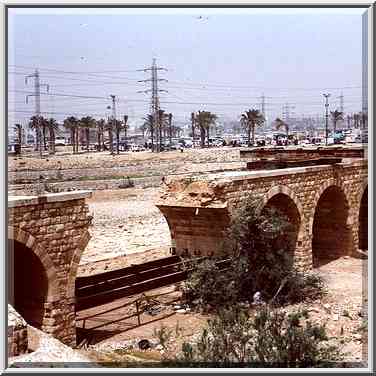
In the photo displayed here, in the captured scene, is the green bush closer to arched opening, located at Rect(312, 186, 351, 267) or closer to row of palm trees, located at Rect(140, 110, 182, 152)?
arched opening, located at Rect(312, 186, 351, 267)

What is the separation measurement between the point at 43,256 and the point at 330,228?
454 inches

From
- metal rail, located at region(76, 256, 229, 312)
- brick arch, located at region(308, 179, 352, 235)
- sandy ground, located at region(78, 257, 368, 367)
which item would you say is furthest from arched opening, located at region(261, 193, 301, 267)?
metal rail, located at region(76, 256, 229, 312)

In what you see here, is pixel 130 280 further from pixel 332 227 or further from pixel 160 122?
pixel 160 122

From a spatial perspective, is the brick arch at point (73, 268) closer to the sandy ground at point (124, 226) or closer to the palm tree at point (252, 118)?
the sandy ground at point (124, 226)

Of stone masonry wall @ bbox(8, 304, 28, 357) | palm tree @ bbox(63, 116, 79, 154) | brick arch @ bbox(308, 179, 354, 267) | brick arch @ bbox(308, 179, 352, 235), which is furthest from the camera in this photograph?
palm tree @ bbox(63, 116, 79, 154)

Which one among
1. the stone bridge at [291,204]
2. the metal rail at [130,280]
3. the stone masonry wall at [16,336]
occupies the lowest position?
the metal rail at [130,280]

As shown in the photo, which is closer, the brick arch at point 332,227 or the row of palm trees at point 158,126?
the brick arch at point 332,227

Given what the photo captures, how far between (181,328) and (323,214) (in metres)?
8.65

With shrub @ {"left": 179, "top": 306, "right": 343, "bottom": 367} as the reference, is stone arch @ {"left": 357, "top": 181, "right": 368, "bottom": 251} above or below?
above

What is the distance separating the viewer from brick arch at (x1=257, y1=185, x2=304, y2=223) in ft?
46.2

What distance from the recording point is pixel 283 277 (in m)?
13.5

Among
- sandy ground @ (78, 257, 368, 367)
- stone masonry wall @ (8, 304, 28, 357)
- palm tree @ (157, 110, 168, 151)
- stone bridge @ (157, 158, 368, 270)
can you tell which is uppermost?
palm tree @ (157, 110, 168, 151)

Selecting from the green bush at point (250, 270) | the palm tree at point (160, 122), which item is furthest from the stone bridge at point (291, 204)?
the palm tree at point (160, 122)

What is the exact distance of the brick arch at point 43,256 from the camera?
8.84 metres
